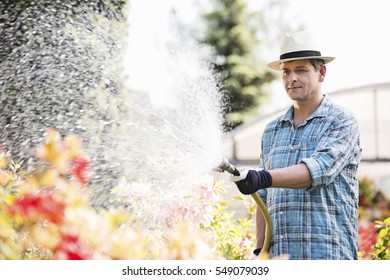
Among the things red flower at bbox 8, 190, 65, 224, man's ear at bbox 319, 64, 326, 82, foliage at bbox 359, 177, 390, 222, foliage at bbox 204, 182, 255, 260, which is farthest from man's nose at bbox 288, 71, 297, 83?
foliage at bbox 359, 177, 390, 222

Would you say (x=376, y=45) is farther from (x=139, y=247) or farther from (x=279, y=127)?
(x=139, y=247)

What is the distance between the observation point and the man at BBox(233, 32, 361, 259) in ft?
7.13

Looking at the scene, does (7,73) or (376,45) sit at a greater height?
(376,45)

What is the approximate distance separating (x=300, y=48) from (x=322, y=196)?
1.69ft

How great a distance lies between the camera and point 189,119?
261 cm

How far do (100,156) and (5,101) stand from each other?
556 millimetres

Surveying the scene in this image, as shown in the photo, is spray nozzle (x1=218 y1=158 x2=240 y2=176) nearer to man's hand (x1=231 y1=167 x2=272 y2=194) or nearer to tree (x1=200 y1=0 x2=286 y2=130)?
man's hand (x1=231 y1=167 x2=272 y2=194)

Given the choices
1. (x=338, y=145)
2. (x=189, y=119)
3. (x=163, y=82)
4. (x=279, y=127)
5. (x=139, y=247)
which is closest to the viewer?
(x=139, y=247)

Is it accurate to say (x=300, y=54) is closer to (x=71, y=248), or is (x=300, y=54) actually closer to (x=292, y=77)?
(x=292, y=77)

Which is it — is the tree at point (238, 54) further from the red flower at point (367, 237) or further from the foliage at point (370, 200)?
the red flower at point (367, 237)

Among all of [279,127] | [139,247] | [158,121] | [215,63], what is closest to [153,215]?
[158,121]

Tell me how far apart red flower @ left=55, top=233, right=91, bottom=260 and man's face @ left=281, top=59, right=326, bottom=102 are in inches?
41.9

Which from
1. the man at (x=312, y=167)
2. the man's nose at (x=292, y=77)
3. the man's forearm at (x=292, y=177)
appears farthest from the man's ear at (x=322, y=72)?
Answer: the man's forearm at (x=292, y=177)
